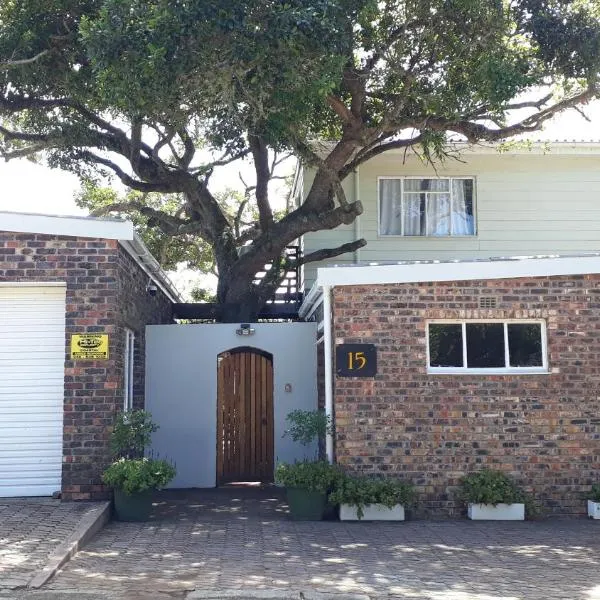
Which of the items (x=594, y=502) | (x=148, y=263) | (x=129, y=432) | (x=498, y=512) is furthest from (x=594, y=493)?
(x=148, y=263)

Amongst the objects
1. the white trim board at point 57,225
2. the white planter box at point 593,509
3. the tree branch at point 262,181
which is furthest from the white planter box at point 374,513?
the tree branch at point 262,181

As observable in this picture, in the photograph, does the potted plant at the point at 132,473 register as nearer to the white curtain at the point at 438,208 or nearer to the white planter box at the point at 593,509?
the white planter box at the point at 593,509

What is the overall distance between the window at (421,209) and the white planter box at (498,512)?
7.70m

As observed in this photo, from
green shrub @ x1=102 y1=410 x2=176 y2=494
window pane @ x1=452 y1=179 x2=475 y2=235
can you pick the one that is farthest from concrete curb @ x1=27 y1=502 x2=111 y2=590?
window pane @ x1=452 y1=179 x2=475 y2=235

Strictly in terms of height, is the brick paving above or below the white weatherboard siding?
below

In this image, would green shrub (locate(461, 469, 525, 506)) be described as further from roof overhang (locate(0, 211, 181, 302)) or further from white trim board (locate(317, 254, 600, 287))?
roof overhang (locate(0, 211, 181, 302))

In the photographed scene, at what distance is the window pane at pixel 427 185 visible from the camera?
17125mm

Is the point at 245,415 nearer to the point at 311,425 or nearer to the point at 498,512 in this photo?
the point at 311,425

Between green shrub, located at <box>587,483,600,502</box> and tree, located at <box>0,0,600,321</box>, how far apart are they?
18.0 feet

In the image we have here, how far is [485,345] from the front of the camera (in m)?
11.0

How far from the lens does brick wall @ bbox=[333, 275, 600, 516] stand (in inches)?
421

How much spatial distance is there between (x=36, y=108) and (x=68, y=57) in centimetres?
193

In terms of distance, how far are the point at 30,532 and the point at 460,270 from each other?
6.18 metres

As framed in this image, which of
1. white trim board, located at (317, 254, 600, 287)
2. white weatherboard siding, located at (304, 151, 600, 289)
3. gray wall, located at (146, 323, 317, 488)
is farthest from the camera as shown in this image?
white weatherboard siding, located at (304, 151, 600, 289)
